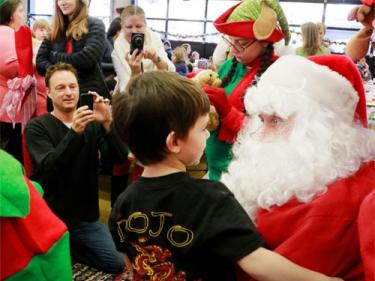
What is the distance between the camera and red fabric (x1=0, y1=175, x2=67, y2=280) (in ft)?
3.30

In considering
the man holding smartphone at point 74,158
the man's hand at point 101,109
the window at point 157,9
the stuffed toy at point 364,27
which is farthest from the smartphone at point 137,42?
the window at point 157,9

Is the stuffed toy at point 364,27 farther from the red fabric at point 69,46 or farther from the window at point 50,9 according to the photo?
the window at point 50,9

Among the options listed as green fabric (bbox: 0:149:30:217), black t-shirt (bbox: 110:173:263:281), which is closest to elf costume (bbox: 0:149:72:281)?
green fabric (bbox: 0:149:30:217)

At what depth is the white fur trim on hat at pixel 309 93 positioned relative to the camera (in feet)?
3.89

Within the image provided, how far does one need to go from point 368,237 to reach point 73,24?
2413 mm

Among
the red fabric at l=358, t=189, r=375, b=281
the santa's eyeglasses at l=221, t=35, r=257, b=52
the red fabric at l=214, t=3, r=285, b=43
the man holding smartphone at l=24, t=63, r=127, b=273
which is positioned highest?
the red fabric at l=214, t=3, r=285, b=43

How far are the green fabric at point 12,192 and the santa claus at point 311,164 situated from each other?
59 centimetres

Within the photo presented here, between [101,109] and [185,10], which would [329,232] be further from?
[185,10]

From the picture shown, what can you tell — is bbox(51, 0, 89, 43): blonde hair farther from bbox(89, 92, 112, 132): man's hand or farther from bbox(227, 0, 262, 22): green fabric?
bbox(227, 0, 262, 22): green fabric

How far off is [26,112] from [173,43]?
340 inches

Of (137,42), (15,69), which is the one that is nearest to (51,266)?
(137,42)

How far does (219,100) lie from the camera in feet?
5.85

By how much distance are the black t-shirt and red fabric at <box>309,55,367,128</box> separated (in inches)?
20.1

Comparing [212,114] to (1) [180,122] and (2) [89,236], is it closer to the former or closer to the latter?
(1) [180,122]
